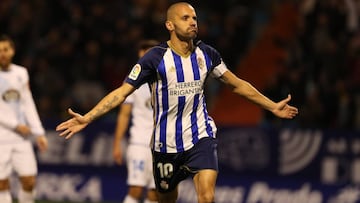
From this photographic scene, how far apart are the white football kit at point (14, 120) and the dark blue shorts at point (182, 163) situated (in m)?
2.71

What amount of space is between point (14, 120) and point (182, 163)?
3062 millimetres


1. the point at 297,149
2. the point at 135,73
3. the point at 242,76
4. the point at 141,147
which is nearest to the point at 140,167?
the point at 141,147

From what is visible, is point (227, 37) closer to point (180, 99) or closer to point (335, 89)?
point (335, 89)

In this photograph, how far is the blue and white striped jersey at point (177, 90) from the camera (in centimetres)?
908

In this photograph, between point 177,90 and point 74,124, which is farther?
point 177,90

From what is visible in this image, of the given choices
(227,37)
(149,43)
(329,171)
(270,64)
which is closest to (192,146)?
(149,43)

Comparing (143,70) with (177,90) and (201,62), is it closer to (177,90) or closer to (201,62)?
(177,90)

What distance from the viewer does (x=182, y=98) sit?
9.10 metres

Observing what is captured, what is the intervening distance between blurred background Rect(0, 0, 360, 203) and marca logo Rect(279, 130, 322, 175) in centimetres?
2

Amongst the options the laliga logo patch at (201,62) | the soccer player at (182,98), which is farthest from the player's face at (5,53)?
the laliga logo patch at (201,62)

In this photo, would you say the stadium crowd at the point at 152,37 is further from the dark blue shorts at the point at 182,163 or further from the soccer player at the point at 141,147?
the dark blue shorts at the point at 182,163

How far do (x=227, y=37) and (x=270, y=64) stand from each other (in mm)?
1492

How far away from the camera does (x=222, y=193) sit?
15.2 metres

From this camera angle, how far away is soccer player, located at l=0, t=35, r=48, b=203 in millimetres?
11539
